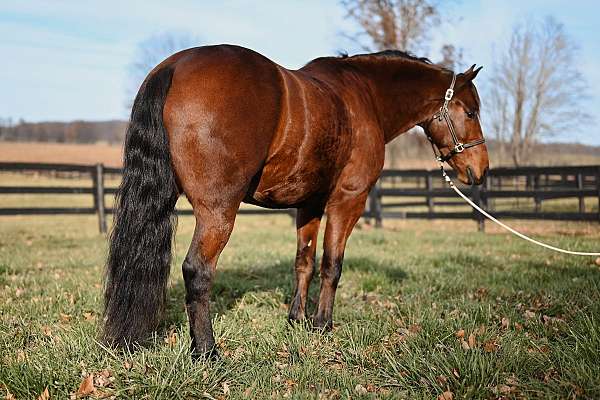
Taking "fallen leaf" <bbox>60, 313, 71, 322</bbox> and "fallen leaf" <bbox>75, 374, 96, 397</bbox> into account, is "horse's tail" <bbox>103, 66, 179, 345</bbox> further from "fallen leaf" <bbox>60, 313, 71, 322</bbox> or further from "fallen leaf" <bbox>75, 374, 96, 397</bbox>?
"fallen leaf" <bbox>60, 313, 71, 322</bbox>

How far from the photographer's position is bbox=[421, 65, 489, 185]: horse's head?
4664mm

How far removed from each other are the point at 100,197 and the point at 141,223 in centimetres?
1069

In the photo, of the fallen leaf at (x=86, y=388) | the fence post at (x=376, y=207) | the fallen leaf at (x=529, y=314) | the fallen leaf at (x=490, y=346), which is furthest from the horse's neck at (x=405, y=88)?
the fence post at (x=376, y=207)

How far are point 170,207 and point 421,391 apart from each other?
1.88 metres

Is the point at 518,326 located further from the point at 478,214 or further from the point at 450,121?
the point at 478,214

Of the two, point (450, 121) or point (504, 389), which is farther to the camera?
point (450, 121)

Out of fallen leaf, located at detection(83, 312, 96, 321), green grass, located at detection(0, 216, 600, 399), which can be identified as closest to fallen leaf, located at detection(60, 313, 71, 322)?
green grass, located at detection(0, 216, 600, 399)

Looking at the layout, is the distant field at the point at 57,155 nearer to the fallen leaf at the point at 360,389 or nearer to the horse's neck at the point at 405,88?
the horse's neck at the point at 405,88

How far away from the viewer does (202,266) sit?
3.04 m

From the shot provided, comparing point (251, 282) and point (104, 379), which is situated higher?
point (104, 379)

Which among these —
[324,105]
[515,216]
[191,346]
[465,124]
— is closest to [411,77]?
[465,124]

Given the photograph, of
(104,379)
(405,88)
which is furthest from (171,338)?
(405,88)

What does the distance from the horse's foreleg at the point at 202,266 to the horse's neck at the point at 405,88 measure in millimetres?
2256

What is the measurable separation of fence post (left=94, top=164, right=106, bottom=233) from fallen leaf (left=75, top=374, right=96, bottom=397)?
1077cm
